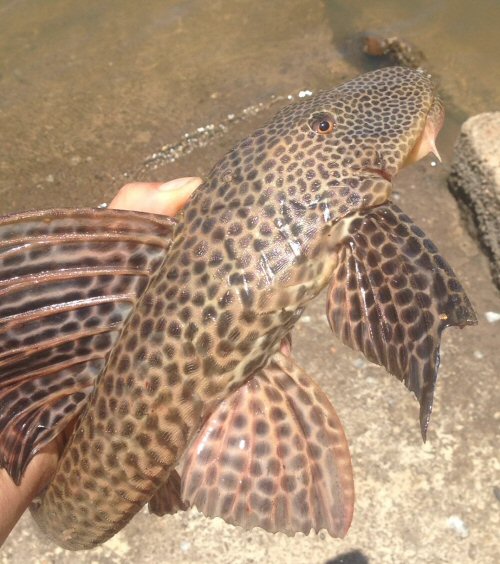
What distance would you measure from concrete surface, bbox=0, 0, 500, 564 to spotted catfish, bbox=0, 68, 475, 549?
1539 millimetres

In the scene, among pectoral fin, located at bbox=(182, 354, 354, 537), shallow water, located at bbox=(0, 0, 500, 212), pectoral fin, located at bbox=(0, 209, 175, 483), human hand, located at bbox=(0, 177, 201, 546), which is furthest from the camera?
shallow water, located at bbox=(0, 0, 500, 212)

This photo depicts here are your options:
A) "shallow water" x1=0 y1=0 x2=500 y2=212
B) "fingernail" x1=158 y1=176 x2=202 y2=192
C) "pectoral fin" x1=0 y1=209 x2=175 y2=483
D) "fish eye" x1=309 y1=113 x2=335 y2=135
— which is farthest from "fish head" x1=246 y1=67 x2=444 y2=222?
"shallow water" x1=0 y1=0 x2=500 y2=212

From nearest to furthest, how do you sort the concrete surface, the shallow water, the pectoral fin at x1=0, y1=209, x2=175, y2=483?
the pectoral fin at x1=0, y1=209, x2=175, y2=483 < the concrete surface < the shallow water

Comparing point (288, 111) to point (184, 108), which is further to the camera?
point (184, 108)

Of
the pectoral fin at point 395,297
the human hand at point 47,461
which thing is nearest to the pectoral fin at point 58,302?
the human hand at point 47,461

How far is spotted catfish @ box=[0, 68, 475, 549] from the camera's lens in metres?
2.50

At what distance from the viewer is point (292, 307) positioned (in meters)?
2.60

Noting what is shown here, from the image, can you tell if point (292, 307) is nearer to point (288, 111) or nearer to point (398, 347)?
point (398, 347)

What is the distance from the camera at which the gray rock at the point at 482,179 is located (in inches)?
206

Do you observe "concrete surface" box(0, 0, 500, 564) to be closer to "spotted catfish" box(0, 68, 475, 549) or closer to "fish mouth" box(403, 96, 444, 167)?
"spotted catfish" box(0, 68, 475, 549)

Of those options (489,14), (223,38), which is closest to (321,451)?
(223,38)

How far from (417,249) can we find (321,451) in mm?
794

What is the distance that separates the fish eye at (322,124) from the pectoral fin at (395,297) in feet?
1.25

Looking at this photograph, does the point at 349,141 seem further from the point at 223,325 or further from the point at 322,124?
the point at 223,325
